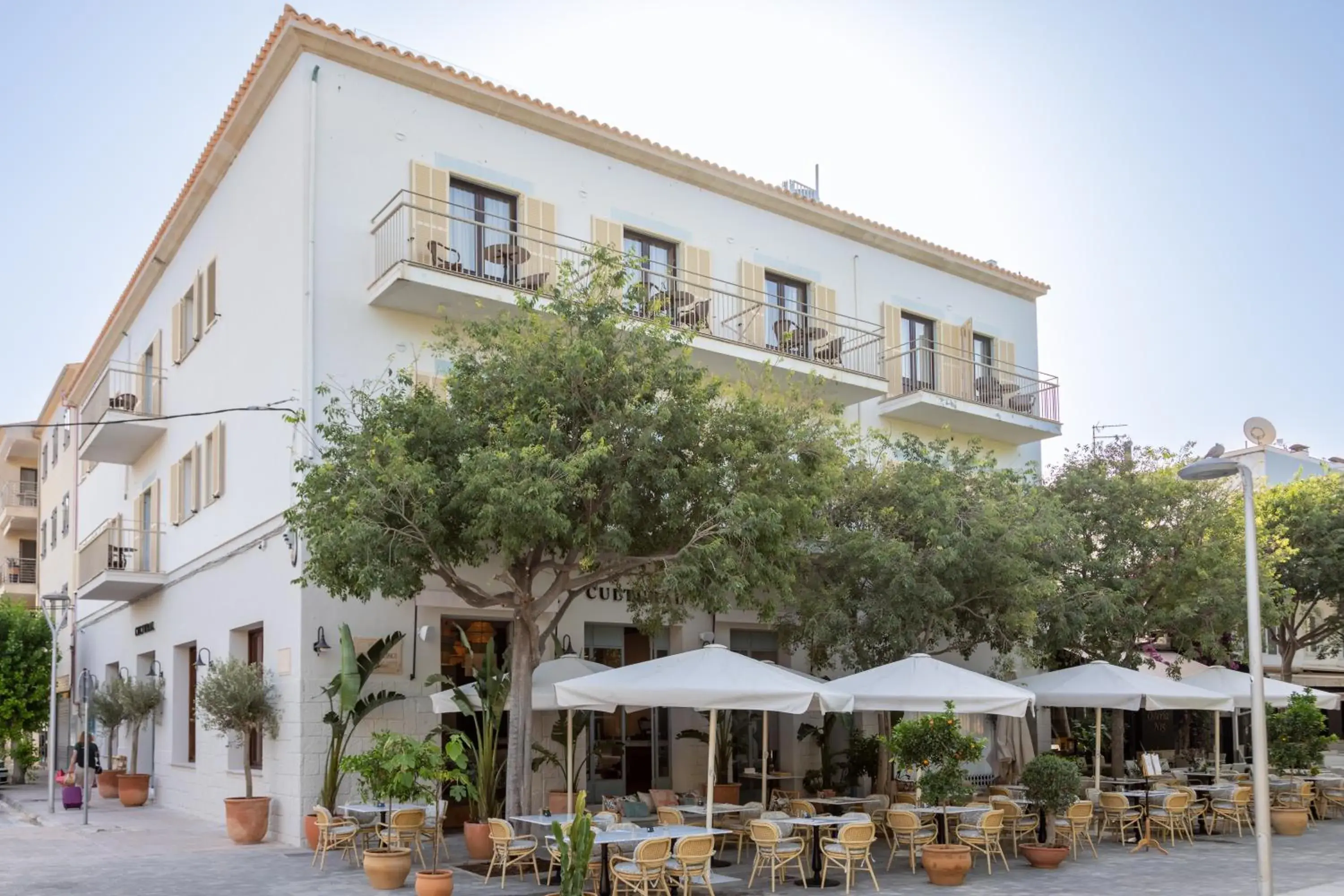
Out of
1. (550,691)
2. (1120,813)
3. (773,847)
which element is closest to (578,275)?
(550,691)

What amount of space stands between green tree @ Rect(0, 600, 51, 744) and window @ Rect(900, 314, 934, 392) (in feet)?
73.4

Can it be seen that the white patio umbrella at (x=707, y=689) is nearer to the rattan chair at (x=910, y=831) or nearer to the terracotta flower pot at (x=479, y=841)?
the rattan chair at (x=910, y=831)

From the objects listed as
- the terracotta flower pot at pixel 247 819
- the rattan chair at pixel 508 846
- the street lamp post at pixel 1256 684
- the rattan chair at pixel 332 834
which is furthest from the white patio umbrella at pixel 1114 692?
the terracotta flower pot at pixel 247 819

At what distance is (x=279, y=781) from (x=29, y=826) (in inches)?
258

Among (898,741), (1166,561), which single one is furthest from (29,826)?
(1166,561)

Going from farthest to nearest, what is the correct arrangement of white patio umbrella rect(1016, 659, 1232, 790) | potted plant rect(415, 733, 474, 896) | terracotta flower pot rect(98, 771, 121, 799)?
1. terracotta flower pot rect(98, 771, 121, 799)
2. white patio umbrella rect(1016, 659, 1232, 790)
3. potted plant rect(415, 733, 474, 896)

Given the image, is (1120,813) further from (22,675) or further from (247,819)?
(22,675)

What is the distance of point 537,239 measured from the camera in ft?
62.0

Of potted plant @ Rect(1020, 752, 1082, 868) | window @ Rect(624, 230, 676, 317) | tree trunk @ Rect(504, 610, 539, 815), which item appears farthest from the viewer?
window @ Rect(624, 230, 676, 317)

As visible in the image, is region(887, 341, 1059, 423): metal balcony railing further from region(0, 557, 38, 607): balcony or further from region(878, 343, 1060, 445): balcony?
region(0, 557, 38, 607): balcony

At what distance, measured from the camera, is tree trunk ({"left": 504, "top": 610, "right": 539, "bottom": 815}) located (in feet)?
49.6

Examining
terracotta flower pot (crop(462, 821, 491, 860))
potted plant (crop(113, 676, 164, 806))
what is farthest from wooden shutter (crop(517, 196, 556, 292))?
potted plant (crop(113, 676, 164, 806))

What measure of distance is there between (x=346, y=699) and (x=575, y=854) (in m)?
6.38

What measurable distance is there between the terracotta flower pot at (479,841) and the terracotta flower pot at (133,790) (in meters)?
11.1
